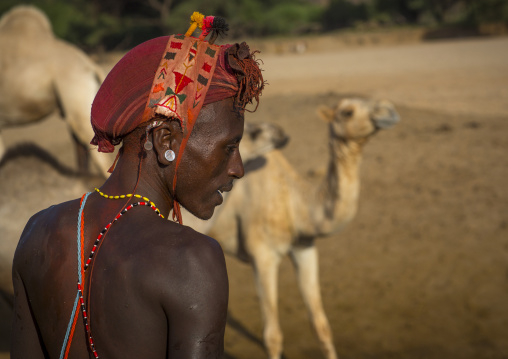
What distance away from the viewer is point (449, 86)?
579 inches

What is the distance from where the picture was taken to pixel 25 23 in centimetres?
637

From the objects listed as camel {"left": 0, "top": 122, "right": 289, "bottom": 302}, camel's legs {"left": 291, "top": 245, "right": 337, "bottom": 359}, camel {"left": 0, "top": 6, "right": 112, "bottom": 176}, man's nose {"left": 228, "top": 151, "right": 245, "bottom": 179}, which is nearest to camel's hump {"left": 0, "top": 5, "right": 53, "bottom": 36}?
camel {"left": 0, "top": 6, "right": 112, "bottom": 176}

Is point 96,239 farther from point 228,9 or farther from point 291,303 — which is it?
point 228,9

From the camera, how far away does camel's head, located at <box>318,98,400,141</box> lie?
16.4 feet

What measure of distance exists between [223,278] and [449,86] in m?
14.1

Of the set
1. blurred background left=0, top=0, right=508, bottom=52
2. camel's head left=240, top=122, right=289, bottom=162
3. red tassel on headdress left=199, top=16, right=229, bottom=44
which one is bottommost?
blurred background left=0, top=0, right=508, bottom=52

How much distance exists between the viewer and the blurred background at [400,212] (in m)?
5.45

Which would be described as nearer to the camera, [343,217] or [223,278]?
[223,278]

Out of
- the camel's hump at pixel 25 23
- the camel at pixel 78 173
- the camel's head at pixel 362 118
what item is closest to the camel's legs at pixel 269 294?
the camel at pixel 78 173

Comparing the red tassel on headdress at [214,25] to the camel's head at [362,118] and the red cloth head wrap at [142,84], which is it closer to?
the red cloth head wrap at [142,84]

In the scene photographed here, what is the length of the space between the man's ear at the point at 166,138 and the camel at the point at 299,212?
3436 mm

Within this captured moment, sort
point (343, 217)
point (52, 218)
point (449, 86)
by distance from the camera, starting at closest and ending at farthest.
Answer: point (52, 218), point (343, 217), point (449, 86)

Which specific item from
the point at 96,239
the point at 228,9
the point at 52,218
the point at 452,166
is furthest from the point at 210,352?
the point at 228,9

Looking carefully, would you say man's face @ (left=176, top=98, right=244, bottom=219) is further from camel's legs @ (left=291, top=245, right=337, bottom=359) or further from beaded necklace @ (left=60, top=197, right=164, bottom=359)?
camel's legs @ (left=291, top=245, right=337, bottom=359)
